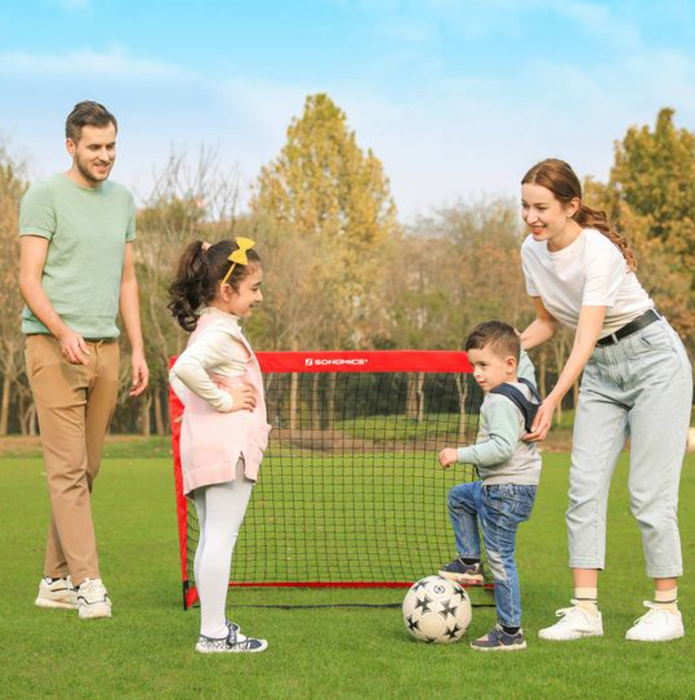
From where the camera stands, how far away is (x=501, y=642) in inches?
206

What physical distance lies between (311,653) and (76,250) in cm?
255

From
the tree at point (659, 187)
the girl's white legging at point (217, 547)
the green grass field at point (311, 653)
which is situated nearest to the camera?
the green grass field at point (311, 653)

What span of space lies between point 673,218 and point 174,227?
19.4m

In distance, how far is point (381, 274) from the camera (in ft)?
142

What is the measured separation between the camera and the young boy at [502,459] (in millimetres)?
5191

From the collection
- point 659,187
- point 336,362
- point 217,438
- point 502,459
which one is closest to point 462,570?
point 336,362

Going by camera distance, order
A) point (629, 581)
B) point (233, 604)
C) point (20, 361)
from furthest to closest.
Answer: point (20, 361), point (629, 581), point (233, 604)

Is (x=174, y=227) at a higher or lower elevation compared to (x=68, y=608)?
higher

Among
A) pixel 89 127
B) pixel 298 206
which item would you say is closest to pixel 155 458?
pixel 89 127

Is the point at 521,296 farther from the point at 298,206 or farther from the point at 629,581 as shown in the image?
the point at 629,581

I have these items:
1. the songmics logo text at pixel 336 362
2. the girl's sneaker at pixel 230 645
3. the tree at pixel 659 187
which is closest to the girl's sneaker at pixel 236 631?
the girl's sneaker at pixel 230 645

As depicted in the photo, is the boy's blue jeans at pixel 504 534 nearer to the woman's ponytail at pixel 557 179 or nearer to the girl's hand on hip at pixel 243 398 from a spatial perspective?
the girl's hand on hip at pixel 243 398

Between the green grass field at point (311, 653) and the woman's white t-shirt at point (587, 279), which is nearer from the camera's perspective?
the green grass field at point (311, 653)

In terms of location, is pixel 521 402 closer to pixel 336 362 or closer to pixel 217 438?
pixel 217 438
